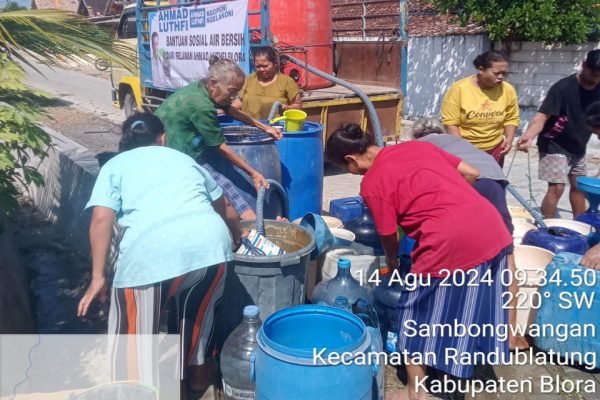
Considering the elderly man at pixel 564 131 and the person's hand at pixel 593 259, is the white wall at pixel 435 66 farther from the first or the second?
the person's hand at pixel 593 259

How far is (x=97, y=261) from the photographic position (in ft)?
8.06

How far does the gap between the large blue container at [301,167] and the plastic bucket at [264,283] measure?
158 cm

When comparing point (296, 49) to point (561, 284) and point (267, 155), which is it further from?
point (561, 284)

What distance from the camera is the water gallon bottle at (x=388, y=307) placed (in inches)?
130

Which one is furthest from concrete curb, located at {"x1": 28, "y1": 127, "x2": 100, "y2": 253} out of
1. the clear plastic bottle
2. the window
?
the window

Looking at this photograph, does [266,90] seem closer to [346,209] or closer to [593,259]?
[346,209]

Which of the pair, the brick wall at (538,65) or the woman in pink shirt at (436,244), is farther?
the brick wall at (538,65)

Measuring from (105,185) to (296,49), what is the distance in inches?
219

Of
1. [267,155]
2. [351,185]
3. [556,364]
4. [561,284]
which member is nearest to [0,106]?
[267,155]

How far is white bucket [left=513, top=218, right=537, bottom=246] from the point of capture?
3.93 metres

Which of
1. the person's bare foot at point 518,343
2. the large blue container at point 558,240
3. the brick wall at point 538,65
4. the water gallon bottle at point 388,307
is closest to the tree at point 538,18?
the brick wall at point 538,65

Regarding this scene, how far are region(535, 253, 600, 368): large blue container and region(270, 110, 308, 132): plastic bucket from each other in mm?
2454

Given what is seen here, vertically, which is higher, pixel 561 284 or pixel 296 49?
pixel 296 49

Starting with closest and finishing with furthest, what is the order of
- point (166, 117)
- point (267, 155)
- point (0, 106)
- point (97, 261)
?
point (97, 261), point (0, 106), point (166, 117), point (267, 155)
